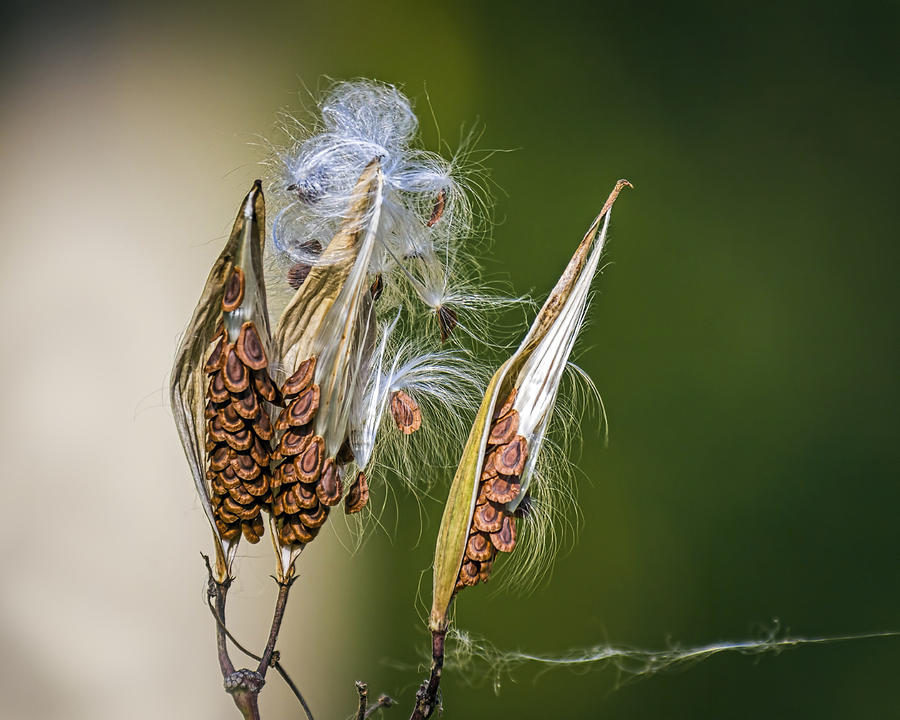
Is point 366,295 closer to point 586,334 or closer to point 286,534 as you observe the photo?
point 286,534

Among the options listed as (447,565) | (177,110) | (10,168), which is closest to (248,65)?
(177,110)

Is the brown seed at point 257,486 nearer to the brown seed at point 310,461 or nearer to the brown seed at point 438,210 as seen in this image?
the brown seed at point 310,461

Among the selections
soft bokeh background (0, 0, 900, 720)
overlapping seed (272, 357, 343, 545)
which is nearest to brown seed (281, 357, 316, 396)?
overlapping seed (272, 357, 343, 545)

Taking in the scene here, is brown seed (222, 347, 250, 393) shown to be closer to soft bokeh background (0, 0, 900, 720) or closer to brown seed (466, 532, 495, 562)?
brown seed (466, 532, 495, 562)

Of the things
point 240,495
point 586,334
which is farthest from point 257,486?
point 586,334

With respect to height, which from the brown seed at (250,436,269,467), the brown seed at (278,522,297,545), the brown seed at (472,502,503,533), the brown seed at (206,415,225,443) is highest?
the brown seed at (206,415,225,443)
